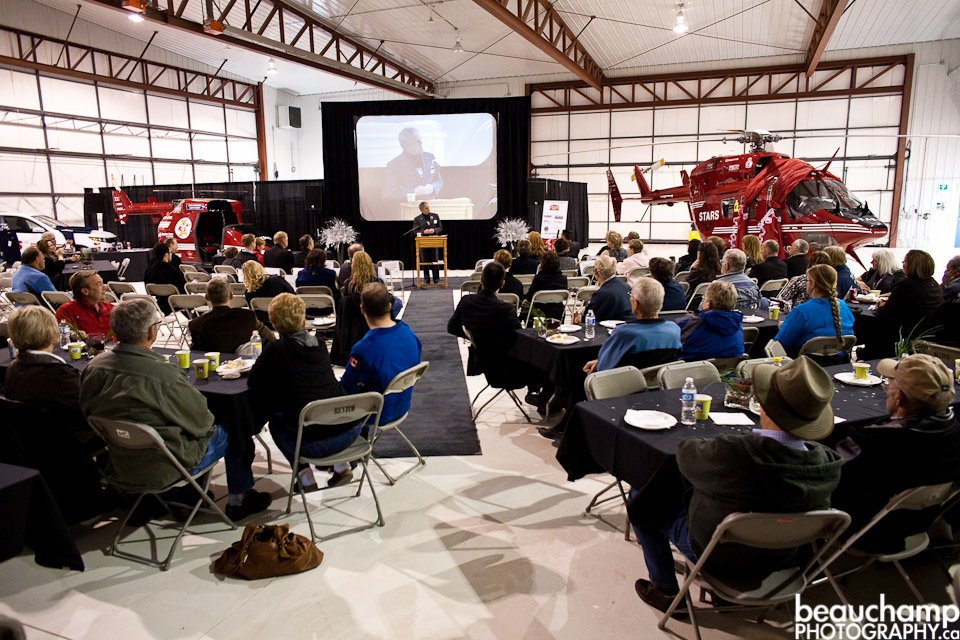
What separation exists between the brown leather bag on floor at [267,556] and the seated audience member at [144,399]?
1.52 feet

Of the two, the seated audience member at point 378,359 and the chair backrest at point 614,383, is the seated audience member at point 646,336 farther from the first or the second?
the seated audience member at point 378,359

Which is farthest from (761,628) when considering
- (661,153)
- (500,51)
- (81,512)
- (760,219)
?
(661,153)

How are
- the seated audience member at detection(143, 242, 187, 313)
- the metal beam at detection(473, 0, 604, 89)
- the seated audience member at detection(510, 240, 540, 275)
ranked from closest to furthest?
1. the seated audience member at detection(143, 242, 187, 313)
2. the seated audience member at detection(510, 240, 540, 275)
3. the metal beam at detection(473, 0, 604, 89)

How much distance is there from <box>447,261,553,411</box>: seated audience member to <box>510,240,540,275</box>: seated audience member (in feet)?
10.6

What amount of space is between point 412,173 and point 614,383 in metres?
12.5

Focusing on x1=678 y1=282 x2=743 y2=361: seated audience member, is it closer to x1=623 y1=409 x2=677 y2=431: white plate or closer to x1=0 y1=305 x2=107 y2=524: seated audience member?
x1=623 y1=409 x2=677 y2=431: white plate

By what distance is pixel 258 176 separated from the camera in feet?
75.5

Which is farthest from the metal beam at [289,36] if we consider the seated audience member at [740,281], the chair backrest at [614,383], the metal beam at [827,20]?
the chair backrest at [614,383]

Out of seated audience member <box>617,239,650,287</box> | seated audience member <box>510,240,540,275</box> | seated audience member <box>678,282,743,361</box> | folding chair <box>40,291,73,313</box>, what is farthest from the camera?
seated audience member <box>510,240,540,275</box>

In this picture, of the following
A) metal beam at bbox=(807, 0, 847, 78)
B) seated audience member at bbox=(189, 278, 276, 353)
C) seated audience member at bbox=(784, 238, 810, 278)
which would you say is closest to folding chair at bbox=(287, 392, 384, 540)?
seated audience member at bbox=(189, 278, 276, 353)

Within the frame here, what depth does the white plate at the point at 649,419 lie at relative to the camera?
2.53m

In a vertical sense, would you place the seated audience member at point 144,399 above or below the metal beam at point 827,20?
below

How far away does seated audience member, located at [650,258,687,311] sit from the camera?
15.4 feet

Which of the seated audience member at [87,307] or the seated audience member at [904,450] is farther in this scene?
the seated audience member at [87,307]
